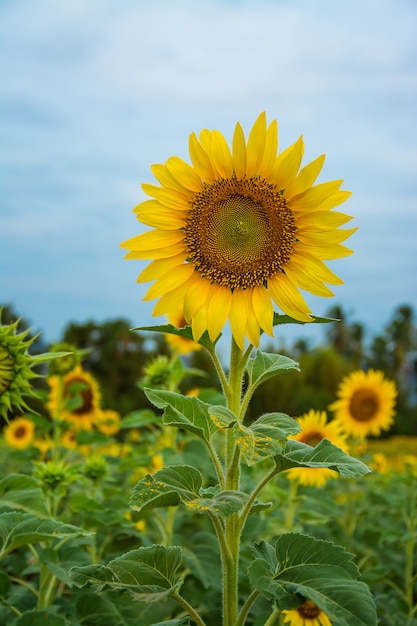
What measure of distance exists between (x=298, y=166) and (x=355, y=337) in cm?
6345

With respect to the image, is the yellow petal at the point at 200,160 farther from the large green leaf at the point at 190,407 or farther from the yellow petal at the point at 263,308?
the large green leaf at the point at 190,407

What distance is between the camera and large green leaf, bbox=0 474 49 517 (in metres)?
2.64

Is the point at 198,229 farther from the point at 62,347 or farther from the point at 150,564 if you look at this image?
the point at 62,347

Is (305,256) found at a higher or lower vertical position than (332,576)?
higher

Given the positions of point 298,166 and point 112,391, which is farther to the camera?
point 112,391

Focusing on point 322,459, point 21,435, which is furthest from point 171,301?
point 21,435

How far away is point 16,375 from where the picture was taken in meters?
2.50

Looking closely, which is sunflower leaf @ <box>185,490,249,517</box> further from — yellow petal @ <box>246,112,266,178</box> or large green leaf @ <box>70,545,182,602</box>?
yellow petal @ <box>246,112,266,178</box>

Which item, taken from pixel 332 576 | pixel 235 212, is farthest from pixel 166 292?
pixel 332 576

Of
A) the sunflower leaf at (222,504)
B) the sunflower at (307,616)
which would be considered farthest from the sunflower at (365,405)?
the sunflower leaf at (222,504)

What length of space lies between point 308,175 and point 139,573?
52.3 inches

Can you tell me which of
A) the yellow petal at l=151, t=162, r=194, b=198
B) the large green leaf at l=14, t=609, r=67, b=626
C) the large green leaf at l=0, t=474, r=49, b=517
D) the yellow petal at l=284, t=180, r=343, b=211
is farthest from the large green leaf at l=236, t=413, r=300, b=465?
the large green leaf at l=14, t=609, r=67, b=626

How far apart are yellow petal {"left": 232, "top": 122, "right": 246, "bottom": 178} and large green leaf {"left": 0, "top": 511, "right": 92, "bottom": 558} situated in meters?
1.28

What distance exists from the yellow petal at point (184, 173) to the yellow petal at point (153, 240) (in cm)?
17
